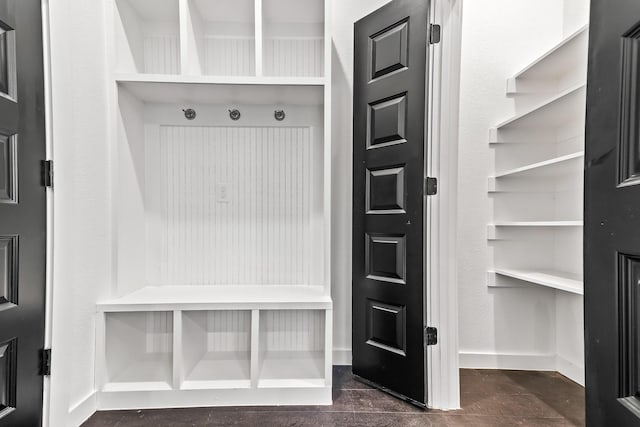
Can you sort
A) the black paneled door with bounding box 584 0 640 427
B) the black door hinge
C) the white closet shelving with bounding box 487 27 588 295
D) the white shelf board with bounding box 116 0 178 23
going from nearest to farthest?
the black paneled door with bounding box 584 0 640 427 → the black door hinge → the white shelf board with bounding box 116 0 178 23 → the white closet shelving with bounding box 487 27 588 295

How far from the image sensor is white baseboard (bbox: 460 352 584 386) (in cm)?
230

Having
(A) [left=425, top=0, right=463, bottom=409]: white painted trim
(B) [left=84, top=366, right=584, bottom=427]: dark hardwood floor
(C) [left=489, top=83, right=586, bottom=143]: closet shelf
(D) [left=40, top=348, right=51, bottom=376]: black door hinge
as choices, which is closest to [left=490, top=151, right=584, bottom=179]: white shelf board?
(C) [left=489, top=83, right=586, bottom=143]: closet shelf

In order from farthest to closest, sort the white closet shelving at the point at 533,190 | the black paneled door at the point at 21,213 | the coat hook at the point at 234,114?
1. the coat hook at the point at 234,114
2. the white closet shelving at the point at 533,190
3. the black paneled door at the point at 21,213

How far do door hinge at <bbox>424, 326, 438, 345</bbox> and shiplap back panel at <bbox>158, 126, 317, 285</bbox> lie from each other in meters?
0.88

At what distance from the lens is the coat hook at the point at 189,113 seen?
2.22 m

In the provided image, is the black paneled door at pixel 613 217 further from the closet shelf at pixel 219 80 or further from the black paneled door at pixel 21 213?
the black paneled door at pixel 21 213

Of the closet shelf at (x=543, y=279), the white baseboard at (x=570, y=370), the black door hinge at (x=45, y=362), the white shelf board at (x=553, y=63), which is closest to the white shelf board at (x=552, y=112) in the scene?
the white shelf board at (x=553, y=63)

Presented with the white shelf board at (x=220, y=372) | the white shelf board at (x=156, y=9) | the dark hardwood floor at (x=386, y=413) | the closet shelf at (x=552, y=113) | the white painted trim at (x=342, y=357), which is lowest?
the dark hardwood floor at (x=386, y=413)

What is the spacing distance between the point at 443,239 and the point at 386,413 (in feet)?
3.17

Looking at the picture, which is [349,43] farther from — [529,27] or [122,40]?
[122,40]

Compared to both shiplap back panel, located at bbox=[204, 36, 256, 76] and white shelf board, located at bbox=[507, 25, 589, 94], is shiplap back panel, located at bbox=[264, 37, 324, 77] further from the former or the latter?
white shelf board, located at bbox=[507, 25, 589, 94]

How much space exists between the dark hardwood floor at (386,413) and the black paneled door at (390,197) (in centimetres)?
13

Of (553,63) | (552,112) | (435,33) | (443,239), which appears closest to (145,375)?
(443,239)

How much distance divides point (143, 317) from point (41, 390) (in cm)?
80
